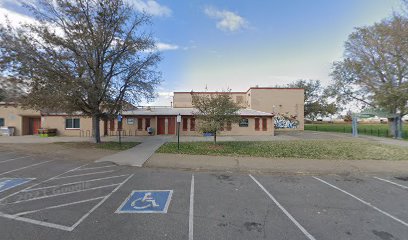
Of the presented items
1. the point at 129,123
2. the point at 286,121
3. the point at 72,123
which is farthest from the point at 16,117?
the point at 286,121

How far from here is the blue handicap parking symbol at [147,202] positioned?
16.2 feet

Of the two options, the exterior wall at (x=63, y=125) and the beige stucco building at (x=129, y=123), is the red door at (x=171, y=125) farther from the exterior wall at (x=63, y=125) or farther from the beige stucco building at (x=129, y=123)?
the exterior wall at (x=63, y=125)

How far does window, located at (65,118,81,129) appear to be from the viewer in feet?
82.7

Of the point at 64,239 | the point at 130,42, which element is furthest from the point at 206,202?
the point at 130,42

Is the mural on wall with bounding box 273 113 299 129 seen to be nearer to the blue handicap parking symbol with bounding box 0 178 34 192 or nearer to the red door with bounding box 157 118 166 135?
the red door with bounding box 157 118 166 135

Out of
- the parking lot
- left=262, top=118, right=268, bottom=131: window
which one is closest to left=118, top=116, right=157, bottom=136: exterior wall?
left=262, top=118, right=268, bottom=131: window

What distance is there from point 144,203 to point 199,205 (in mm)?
1392

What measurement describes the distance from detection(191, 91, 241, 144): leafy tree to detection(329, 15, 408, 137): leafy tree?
52.3 feet

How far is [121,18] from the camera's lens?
14859mm

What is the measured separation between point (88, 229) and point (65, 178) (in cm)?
451

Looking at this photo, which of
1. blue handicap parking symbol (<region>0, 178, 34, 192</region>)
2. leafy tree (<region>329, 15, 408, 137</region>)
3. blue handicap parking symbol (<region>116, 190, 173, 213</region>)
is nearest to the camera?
blue handicap parking symbol (<region>116, 190, 173, 213</region>)

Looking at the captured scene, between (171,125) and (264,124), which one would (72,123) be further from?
(264,124)

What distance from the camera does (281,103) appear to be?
37688 mm

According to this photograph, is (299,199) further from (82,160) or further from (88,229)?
(82,160)
